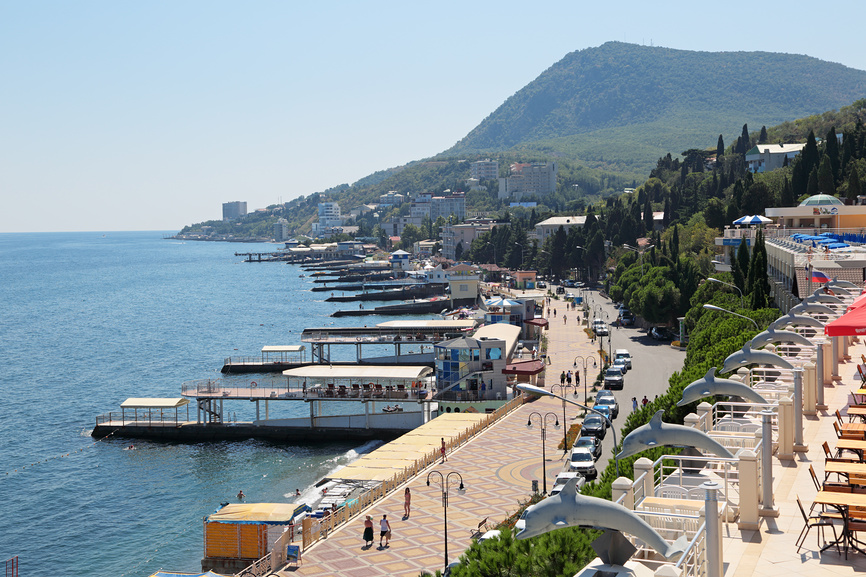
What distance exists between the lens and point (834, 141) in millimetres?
79062

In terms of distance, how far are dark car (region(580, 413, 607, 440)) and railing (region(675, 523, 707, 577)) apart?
27.9 metres

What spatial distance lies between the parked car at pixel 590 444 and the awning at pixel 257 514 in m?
12.9

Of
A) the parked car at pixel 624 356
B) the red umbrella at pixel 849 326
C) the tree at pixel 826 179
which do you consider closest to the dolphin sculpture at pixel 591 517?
the red umbrella at pixel 849 326

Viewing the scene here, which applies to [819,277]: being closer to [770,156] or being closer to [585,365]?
[585,365]

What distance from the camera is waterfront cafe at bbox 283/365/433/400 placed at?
51.4m

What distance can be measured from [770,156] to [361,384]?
95247mm

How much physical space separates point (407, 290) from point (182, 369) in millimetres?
69594

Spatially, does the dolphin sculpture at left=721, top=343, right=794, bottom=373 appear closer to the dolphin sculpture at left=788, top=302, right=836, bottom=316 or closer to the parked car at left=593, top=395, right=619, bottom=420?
the dolphin sculpture at left=788, top=302, right=836, bottom=316

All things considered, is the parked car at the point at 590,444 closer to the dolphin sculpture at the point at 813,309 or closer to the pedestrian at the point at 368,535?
the dolphin sculpture at the point at 813,309

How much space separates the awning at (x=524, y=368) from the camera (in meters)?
51.8

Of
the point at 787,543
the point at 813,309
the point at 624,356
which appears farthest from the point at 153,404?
the point at 787,543

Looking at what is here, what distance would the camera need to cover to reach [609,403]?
44.1 meters

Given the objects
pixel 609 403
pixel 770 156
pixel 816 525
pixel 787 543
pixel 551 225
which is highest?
pixel 770 156

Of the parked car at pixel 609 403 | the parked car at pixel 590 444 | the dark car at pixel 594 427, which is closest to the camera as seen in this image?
the parked car at pixel 590 444
